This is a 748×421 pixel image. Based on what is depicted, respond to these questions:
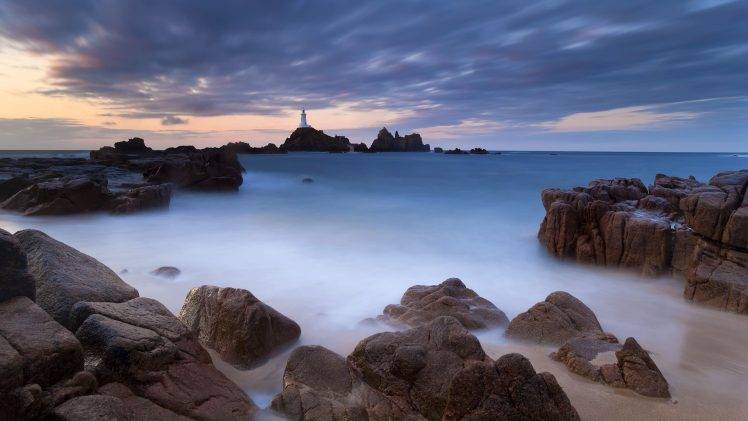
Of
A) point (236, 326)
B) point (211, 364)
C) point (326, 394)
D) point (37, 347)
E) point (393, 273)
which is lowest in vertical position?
point (393, 273)

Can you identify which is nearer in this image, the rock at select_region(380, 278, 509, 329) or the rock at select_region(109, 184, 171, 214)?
the rock at select_region(380, 278, 509, 329)

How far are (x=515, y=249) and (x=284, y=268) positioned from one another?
6668mm

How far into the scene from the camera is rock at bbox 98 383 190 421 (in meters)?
3.62

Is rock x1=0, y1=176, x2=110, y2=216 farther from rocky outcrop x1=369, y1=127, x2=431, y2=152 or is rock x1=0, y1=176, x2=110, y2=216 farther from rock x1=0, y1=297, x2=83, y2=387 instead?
rocky outcrop x1=369, y1=127, x2=431, y2=152

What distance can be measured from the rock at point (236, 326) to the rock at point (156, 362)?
0.62 metres

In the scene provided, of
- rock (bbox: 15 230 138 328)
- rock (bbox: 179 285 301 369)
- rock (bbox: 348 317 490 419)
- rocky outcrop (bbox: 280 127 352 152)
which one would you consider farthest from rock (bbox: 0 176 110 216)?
rocky outcrop (bbox: 280 127 352 152)

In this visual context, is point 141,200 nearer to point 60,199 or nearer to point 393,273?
point 60,199

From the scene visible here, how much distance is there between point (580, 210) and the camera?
10695mm

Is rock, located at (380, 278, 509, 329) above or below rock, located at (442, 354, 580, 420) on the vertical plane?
below

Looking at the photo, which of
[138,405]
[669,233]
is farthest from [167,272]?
[669,233]

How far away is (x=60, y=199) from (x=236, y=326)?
14242 millimetres

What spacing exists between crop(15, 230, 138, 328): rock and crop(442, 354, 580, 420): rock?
3.95 meters

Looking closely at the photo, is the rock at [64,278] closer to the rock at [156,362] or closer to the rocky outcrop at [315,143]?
the rock at [156,362]

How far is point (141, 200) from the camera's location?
54.9 ft
